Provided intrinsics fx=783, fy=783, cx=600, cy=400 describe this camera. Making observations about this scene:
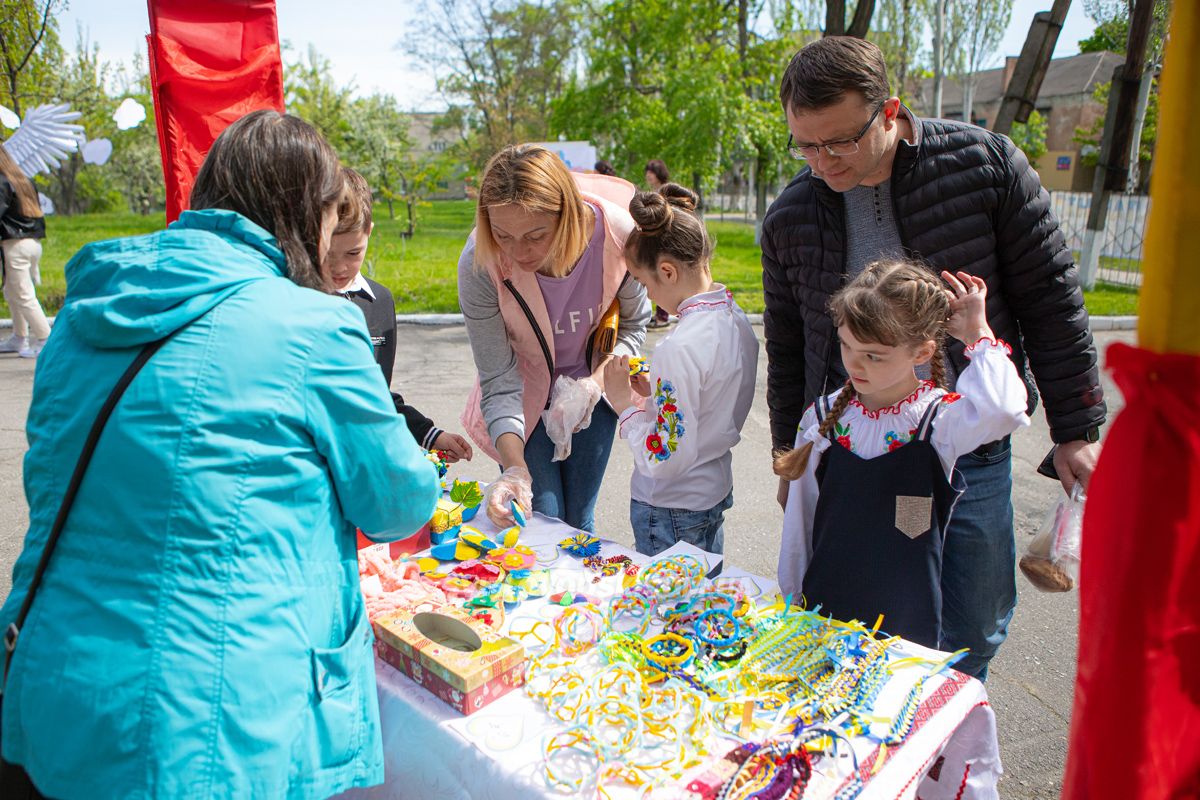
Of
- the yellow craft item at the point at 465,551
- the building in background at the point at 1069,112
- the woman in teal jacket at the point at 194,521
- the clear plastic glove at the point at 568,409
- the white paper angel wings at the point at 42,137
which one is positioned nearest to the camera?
the woman in teal jacket at the point at 194,521

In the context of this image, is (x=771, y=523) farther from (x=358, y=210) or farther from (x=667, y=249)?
(x=358, y=210)

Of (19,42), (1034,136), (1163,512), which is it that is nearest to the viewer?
(1163,512)

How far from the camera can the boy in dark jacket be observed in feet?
7.20

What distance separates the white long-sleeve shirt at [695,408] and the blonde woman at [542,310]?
12.7 inches

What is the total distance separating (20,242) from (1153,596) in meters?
7.95

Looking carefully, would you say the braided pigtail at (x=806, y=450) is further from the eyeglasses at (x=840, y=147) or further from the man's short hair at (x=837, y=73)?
the man's short hair at (x=837, y=73)

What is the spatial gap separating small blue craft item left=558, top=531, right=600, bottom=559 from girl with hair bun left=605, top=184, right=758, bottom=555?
30 centimetres

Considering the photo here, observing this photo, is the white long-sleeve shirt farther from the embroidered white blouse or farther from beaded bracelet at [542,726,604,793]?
beaded bracelet at [542,726,604,793]

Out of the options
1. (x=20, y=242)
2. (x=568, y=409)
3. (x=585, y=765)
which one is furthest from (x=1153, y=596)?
(x=20, y=242)

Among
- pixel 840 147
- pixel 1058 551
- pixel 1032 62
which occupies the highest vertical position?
pixel 1032 62

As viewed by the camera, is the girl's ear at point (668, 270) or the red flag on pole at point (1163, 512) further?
the girl's ear at point (668, 270)

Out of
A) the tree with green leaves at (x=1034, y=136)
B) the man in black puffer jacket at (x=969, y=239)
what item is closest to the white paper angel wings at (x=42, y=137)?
the man in black puffer jacket at (x=969, y=239)

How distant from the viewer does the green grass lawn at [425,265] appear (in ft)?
30.6

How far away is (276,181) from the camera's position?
48.4 inches
